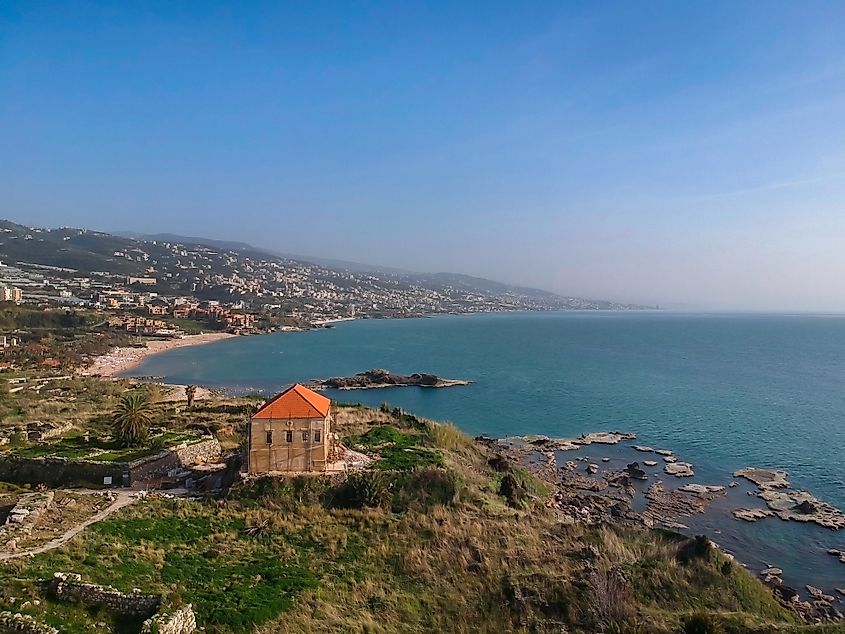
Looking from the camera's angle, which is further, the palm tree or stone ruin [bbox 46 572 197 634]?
the palm tree

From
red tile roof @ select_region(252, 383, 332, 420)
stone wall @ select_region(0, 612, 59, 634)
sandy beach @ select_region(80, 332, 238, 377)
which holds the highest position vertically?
red tile roof @ select_region(252, 383, 332, 420)

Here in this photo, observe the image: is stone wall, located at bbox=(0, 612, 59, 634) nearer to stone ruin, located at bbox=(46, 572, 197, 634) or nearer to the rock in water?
stone ruin, located at bbox=(46, 572, 197, 634)

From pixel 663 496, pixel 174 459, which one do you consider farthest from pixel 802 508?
pixel 174 459

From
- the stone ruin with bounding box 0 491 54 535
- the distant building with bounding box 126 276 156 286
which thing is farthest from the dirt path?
the distant building with bounding box 126 276 156 286

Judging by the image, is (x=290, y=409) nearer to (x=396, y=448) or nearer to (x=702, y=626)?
(x=396, y=448)

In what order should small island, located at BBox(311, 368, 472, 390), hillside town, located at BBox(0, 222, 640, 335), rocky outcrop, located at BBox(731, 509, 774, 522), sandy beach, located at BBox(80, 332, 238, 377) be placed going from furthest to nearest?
hillside town, located at BBox(0, 222, 640, 335), sandy beach, located at BBox(80, 332, 238, 377), small island, located at BBox(311, 368, 472, 390), rocky outcrop, located at BBox(731, 509, 774, 522)

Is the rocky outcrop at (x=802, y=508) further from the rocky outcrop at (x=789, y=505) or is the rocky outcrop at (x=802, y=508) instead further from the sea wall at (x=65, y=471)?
the sea wall at (x=65, y=471)

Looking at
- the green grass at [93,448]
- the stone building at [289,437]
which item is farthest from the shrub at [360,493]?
the green grass at [93,448]
